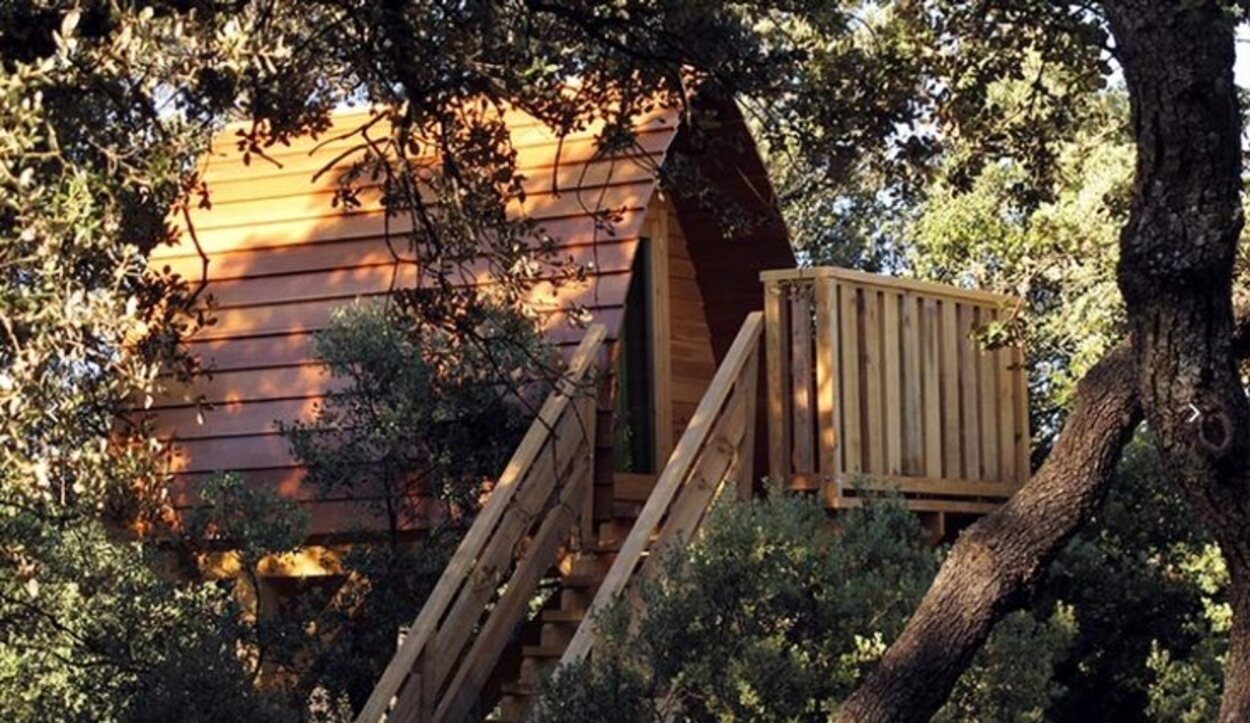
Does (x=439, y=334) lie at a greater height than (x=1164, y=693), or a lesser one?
greater

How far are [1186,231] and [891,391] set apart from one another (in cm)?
642

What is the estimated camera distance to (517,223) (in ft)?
34.8

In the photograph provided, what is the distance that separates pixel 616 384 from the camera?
1428 centimetres

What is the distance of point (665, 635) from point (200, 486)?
4.02 m

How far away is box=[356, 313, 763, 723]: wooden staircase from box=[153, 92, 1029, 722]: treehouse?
2 centimetres

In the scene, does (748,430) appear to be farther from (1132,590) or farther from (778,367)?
(1132,590)

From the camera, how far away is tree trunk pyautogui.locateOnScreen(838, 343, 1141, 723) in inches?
326

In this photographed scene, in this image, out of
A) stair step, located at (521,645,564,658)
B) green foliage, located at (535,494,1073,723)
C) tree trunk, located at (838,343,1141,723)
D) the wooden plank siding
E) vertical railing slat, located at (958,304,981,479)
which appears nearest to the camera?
tree trunk, located at (838,343,1141,723)

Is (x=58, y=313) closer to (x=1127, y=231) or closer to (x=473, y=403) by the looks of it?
(x=1127, y=231)

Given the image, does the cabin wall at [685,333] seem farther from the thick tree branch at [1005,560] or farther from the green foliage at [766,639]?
the thick tree branch at [1005,560]

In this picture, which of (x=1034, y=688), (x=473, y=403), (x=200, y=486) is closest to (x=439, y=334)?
(x=473, y=403)

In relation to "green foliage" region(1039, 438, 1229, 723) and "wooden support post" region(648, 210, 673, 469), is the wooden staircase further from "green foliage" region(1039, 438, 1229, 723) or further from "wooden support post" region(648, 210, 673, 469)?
"green foliage" region(1039, 438, 1229, 723)

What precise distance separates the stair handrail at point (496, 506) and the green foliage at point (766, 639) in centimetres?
96

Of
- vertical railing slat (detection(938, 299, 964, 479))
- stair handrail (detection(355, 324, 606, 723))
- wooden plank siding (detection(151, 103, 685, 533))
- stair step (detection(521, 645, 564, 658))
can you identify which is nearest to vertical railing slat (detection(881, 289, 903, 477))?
vertical railing slat (detection(938, 299, 964, 479))
